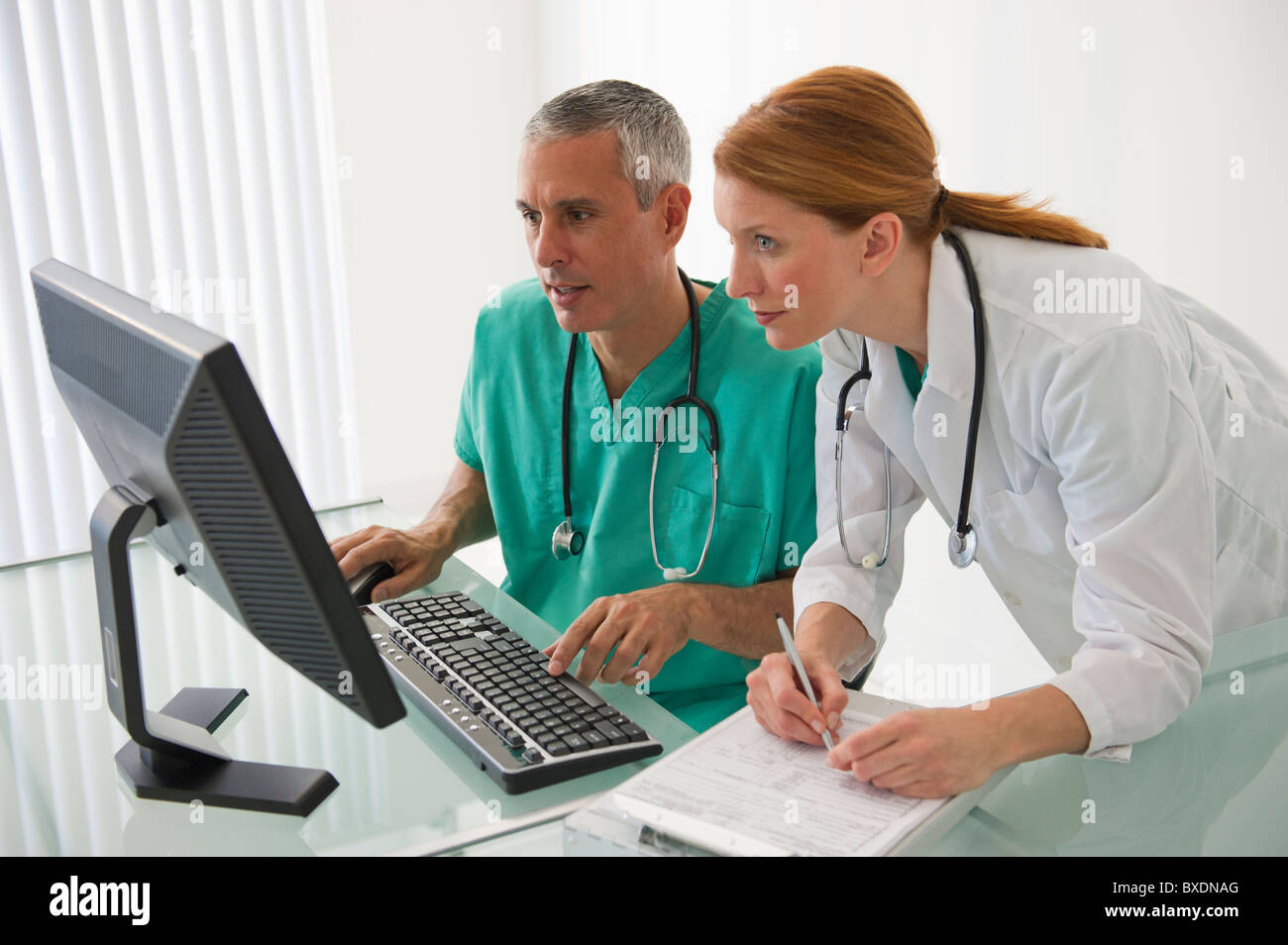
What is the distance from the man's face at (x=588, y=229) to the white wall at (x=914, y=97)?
3.25 feet

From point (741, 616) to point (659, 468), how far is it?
0.26m

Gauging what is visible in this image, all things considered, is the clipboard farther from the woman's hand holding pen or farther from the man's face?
the man's face

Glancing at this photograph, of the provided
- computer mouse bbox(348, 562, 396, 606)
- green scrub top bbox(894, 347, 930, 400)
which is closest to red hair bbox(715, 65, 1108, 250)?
green scrub top bbox(894, 347, 930, 400)

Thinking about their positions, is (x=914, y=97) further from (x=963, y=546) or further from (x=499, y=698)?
(x=499, y=698)

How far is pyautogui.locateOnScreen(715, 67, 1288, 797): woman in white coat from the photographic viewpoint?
0.94 meters

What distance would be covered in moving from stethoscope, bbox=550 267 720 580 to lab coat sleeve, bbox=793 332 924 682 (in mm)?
171

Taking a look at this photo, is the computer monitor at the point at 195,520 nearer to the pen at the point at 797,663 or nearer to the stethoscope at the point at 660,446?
the pen at the point at 797,663

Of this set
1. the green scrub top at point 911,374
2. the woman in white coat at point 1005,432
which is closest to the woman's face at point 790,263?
the woman in white coat at point 1005,432

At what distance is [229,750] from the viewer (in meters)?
1.05

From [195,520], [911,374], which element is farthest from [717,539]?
[195,520]

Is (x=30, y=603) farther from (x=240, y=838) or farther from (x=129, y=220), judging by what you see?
(x=129, y=220)

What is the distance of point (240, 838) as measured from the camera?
90cm

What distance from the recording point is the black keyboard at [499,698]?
0.95 m
